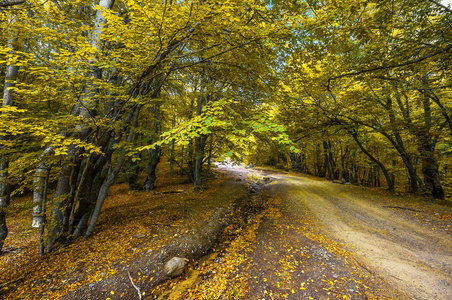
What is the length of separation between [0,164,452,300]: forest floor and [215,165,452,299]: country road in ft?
0.08

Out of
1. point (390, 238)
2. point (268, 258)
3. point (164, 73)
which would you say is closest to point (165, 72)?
point (164, 73)

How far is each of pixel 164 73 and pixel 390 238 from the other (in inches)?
334

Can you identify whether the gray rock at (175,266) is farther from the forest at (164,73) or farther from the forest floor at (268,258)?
the forest at (164,73)

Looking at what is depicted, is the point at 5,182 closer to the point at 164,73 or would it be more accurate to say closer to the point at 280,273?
the point at 164,73

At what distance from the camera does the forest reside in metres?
3.24

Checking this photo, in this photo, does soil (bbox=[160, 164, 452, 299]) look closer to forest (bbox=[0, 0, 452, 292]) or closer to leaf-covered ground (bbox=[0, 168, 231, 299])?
leaf-covered ground (bbox=[0, 168, 231, 299])

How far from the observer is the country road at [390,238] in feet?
10.6

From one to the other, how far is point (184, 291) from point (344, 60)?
9651 millimetres

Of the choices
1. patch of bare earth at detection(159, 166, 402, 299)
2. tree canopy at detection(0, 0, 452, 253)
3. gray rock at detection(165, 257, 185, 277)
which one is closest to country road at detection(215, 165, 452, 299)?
patch of bare earth at detection(159, 166, 402, 299)

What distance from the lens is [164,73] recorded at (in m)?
4.44

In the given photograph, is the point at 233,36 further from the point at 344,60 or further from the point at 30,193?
the point at 30,193

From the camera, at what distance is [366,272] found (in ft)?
11.3

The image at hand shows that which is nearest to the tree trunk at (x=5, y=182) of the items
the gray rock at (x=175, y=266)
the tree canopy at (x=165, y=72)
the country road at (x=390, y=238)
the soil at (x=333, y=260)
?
the tree canopy at (x=165, y=72)

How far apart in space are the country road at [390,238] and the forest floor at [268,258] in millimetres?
24
